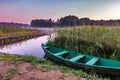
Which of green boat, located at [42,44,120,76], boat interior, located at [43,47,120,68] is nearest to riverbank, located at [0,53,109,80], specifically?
green boat, located at [42,44,120,76]

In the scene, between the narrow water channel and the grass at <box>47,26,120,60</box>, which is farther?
the narrow water channel

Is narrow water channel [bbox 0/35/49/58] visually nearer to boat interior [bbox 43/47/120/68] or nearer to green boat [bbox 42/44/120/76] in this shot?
boat interior [bbox 43/47/120/68]

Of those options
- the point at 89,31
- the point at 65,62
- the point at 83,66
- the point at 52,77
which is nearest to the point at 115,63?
the point at 83,66

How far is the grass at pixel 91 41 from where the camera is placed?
10.1 meters

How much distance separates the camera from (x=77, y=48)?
1117cm

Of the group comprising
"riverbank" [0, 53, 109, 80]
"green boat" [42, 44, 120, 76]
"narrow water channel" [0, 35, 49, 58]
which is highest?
"riverbank" [0, 53, 109, 80]

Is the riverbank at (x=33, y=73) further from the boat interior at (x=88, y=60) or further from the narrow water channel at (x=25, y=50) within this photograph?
the narrow water channel at (x=25, y=50)

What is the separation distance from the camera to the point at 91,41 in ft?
36.4

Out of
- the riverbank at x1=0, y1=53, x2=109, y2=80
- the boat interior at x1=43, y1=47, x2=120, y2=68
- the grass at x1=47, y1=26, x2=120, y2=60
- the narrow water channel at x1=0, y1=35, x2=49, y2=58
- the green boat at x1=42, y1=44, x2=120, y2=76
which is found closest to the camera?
the riverbank at x1=0, y1=53, x2=109, y2=80

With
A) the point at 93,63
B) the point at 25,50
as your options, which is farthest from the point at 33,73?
the point at 25,50

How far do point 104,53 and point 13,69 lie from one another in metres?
4.96

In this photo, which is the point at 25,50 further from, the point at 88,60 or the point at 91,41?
the point at 88,60

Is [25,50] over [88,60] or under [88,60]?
under

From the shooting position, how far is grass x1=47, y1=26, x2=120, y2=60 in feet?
33.0
